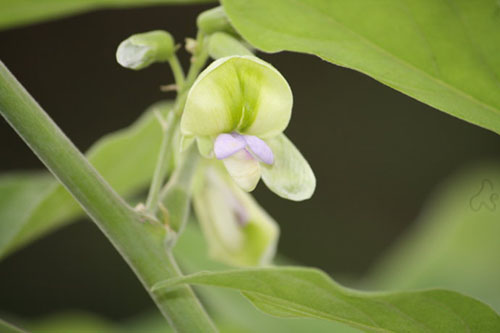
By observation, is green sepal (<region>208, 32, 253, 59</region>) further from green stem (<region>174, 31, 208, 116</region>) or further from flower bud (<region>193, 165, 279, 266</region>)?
flower bud (<region>193, 165, 279, 266</region>)

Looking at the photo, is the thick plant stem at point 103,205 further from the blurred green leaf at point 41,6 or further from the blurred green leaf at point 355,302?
the blurred green leaf at point 41,6

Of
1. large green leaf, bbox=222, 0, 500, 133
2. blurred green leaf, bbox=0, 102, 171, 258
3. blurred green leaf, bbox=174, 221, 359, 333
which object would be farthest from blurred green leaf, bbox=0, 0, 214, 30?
blurred green leaf, bbox=174, 221, 359, 333

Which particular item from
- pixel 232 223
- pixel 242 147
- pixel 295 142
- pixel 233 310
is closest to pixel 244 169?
pixel 242 147

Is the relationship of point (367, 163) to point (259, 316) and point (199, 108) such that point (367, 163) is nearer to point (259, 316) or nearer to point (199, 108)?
point (259, 316)

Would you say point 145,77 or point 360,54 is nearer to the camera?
point 360,54

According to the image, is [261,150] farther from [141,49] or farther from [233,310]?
[233,310]

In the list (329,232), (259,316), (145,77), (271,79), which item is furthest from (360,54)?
(329,232)

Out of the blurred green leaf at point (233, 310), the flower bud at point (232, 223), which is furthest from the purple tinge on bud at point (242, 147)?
the blurred green leaf at point (233, 310)
